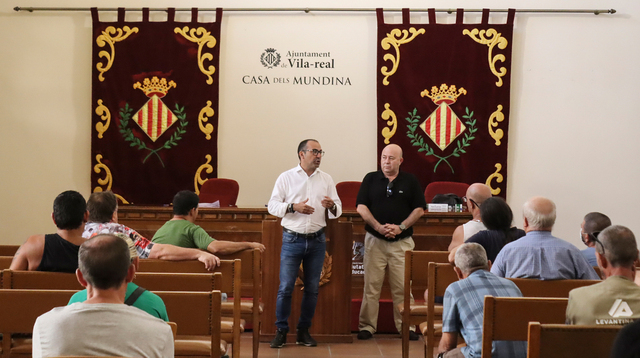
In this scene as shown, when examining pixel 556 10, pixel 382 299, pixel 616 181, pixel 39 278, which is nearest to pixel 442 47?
pixel 556 10

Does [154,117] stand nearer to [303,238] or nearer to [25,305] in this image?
[303,238]

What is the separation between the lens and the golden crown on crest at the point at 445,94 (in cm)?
718

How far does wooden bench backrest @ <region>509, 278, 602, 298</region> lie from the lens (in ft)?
9.47

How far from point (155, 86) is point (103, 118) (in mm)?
683

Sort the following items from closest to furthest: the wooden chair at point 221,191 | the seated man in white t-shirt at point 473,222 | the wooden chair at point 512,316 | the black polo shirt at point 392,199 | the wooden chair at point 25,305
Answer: the wooden chair at point 512,316 → the wooden chair at point 25,305 → the seated man in white t-shirt at point 473,222 → the black polo shirt at point 392,199 → the wooden chair at point 221,191

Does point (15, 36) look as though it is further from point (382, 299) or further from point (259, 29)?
point (382, 299)

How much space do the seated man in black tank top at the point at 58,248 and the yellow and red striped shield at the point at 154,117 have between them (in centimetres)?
424

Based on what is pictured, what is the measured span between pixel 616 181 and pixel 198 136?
15.5 ft

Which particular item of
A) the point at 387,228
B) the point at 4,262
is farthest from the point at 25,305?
the point at 387,228

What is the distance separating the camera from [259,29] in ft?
23.8

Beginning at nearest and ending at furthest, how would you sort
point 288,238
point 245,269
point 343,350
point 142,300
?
point 142,300 → point 245,269 → point 343,350 → point 288,238

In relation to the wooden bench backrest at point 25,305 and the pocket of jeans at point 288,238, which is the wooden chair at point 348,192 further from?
the wooden bench backrest at point 25,305

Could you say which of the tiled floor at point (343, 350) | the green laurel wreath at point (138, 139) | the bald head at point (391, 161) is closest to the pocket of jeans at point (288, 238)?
the tiled floor at point (343, 350)

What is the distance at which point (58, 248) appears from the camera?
10.0ft
